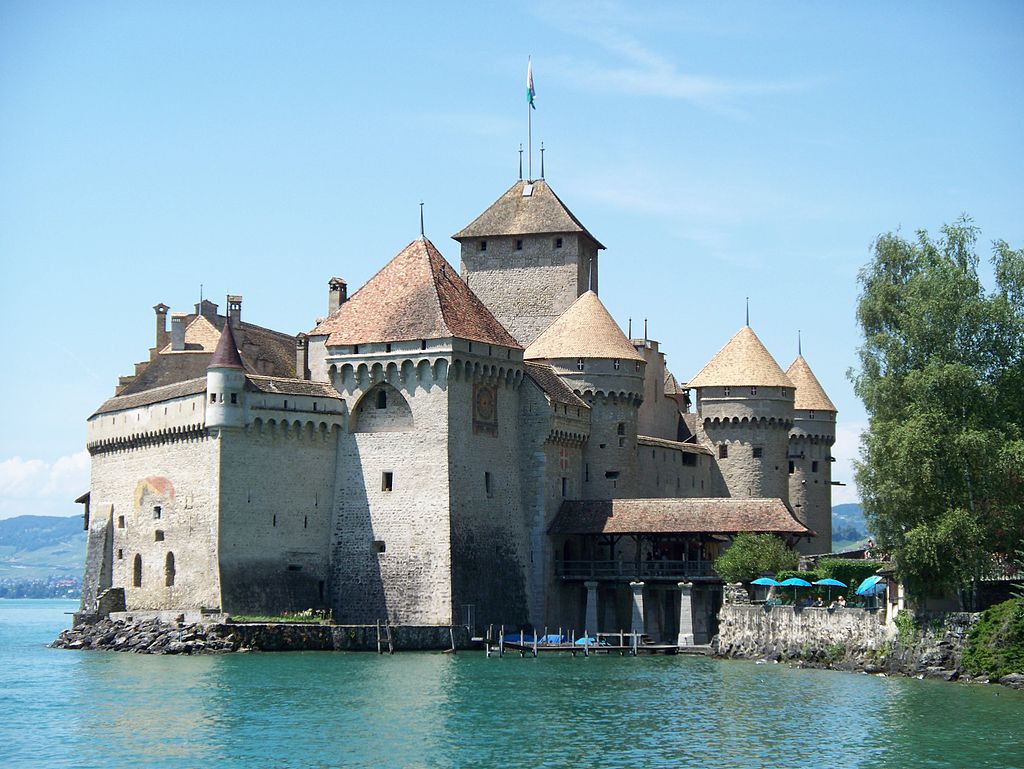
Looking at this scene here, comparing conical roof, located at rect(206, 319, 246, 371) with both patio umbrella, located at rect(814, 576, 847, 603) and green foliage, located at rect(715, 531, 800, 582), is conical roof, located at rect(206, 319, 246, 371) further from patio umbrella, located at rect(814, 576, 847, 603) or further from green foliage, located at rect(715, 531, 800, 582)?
patio umbrella, located at rect(814, 576, 847, 603)

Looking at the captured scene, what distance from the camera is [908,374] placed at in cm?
5325

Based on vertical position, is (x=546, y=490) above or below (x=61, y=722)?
above

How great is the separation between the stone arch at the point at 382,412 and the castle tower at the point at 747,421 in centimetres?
1948

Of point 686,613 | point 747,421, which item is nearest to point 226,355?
point 686,613

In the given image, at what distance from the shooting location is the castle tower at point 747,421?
3120 inches

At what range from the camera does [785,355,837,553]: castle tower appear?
85938 millimetres

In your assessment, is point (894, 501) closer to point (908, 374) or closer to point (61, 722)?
point (908, 374)

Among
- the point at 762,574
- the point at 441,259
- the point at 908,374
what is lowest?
the point at 762,574

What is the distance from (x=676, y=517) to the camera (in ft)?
221

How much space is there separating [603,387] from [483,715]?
2964 centimetres

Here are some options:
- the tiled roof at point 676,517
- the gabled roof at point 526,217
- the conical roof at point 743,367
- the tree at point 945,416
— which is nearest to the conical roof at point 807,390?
the conical roof at point 743,367

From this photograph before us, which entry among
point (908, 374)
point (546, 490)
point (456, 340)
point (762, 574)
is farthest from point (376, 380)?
point (908, 374)

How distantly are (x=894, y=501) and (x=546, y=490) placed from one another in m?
19.5

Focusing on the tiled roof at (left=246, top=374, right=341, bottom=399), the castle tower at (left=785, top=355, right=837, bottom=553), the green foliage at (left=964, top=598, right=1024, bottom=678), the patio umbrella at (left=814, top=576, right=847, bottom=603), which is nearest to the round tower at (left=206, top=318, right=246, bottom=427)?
the tiled roof at (left=246, top=374, right=341, bottom=399)
